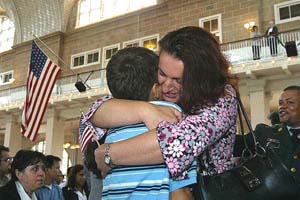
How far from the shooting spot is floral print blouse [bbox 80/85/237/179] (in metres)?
1.34

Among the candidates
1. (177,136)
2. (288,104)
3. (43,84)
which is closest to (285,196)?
(177,136)

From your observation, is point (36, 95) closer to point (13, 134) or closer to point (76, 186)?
point (76, 186)

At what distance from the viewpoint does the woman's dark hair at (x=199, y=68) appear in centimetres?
147

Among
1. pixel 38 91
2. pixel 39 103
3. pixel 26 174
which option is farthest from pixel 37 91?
pixel 26 174

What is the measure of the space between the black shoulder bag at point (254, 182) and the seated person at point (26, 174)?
3109mm

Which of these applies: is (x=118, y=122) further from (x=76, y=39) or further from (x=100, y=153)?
(x=76, y=39)

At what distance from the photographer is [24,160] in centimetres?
432

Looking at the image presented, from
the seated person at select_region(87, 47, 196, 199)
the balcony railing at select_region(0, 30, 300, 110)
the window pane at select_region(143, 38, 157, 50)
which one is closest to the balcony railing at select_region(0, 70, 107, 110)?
the balcony railing at select_region(0, 30, 300, 110)

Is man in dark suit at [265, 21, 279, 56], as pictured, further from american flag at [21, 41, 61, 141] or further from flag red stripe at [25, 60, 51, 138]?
flag red stripe at [25, 60, 51, 138]

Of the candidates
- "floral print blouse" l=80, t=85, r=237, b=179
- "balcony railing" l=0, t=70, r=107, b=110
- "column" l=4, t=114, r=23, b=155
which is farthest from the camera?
"column" l=4, t=114, r=23, b=155

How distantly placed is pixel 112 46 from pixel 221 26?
6.89 m

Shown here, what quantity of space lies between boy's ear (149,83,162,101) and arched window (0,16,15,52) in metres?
28.4

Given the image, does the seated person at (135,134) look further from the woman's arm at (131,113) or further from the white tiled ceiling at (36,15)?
the white tiled ceiling at (36,15)

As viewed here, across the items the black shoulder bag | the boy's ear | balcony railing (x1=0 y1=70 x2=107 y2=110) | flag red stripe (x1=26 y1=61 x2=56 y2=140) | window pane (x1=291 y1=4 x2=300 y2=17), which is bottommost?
the black shoulder bag
